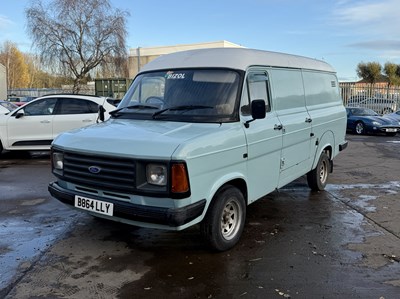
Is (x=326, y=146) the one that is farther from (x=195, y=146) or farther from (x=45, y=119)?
(x=45, y=119)

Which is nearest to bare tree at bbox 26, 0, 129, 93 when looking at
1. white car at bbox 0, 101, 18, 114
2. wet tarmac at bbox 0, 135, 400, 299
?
white car at bbox 0, 101, 18, 114

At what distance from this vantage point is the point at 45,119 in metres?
10.7

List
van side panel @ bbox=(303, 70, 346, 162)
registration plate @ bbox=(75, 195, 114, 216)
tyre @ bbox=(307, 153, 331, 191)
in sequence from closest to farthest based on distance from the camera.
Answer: registration plate @ bbox=(75, 195, 114, 216) → van side panel @ bbox=(303, 70, 346, 162) → tyre @ bbox=(307, 153, 331, 191)

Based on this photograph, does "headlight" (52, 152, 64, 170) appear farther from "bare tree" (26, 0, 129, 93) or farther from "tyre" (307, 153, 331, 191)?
"bare tree" (26, 0, 129, 93)

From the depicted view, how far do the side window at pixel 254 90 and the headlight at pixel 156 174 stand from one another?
138 centimetres

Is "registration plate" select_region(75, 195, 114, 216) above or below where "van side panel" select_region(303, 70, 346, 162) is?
below

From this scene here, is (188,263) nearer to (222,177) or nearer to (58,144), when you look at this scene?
(222,177)

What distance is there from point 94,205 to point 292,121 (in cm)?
299

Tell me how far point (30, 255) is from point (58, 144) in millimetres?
1269

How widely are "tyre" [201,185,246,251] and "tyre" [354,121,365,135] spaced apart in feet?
53.5

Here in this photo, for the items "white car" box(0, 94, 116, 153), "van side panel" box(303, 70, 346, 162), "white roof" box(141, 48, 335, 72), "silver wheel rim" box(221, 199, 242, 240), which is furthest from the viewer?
"white car" box(0, 94, 116, 153)

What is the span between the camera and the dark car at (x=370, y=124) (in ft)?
61.3

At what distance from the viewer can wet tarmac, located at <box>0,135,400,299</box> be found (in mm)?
3779

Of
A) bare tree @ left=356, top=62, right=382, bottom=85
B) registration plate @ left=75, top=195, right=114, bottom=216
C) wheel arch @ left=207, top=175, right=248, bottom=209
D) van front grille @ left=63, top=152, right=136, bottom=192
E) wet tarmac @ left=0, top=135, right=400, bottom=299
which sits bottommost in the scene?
wet tarmac @ left=0, top=135, right=400, bottom=299
